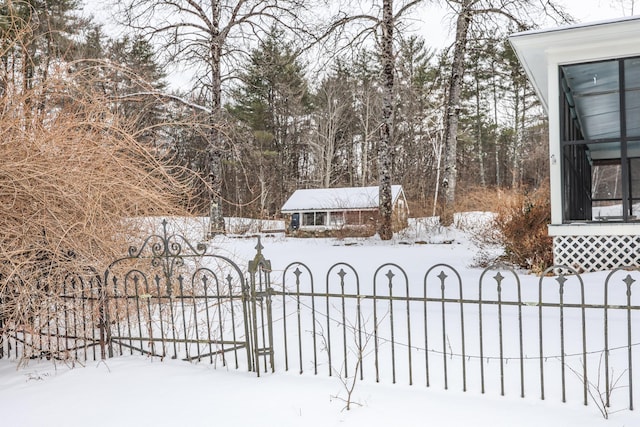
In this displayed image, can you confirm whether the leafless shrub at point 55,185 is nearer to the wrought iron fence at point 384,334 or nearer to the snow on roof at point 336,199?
the wrought iron fence at point 384,334

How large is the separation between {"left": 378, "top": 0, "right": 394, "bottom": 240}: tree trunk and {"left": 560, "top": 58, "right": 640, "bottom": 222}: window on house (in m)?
5.33

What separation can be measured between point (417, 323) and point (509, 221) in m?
4.45

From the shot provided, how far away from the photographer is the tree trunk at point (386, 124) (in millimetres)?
15352

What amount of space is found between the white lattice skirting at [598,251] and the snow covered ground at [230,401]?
5161 millimetres

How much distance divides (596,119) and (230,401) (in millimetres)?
12213

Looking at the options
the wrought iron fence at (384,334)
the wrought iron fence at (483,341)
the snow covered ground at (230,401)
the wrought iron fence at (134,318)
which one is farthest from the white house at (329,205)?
the snow covered ground at (230,401)

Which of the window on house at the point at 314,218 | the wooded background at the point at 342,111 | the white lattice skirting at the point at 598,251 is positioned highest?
the wooded background at the point at 342,111

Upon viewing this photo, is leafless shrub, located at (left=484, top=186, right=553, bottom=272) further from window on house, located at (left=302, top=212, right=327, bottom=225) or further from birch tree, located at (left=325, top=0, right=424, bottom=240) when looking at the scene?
window on house, located at (left=302, top=212, right=327, bottom=225)

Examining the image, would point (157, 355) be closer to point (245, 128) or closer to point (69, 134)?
point (69, 134)

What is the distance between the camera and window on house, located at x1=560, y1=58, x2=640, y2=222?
24.7ft

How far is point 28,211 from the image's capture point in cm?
403

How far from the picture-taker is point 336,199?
23500mm

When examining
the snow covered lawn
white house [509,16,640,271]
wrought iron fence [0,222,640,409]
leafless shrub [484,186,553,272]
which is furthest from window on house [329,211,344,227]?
the snow covered lawn

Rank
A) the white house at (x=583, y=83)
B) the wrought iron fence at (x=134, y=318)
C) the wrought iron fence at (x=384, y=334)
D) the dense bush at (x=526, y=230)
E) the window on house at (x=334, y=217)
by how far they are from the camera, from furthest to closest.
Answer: the window on house at (x=334, y=217), the dense bush at (x=526, y=230), the white house at (x=583, y=83), the wrought iron fence at (x=134, y=318), the wrought iron fence at (x=384, y=334)
